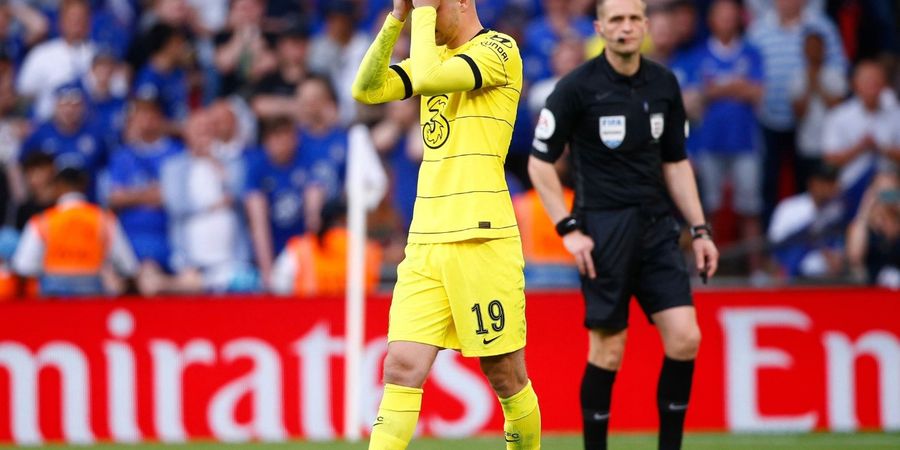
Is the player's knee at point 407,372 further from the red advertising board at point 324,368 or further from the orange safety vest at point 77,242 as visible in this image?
the orange safety vest at point 77,242

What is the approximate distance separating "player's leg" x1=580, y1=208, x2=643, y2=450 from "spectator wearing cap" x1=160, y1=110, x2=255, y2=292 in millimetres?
5578

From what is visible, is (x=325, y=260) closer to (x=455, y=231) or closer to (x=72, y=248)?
(x=72, y=248)

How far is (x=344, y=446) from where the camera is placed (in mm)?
9750

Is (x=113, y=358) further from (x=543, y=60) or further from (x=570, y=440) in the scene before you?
(x=543, y=60)

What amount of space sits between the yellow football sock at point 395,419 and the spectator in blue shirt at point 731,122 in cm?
695

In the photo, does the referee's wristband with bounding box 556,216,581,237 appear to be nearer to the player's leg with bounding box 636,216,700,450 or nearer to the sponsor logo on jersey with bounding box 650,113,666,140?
the player's leg with bounding box 636,216,700,450

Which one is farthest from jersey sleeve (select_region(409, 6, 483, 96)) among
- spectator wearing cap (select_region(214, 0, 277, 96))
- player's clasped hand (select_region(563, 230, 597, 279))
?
spectator wearing cap (select_region(214, 0, 277, 96))

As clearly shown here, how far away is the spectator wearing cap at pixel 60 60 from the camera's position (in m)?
14.3

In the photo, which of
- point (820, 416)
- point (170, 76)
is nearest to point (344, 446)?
point (820, 416)

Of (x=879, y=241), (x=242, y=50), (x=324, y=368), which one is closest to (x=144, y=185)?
(x=242, y=50)

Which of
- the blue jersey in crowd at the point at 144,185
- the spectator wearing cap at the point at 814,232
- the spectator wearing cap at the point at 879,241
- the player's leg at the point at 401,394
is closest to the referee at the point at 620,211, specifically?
the player's leg at the point at 401,394

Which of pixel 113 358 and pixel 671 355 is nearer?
pixel 671 355

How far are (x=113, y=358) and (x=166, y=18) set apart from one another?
4745mm

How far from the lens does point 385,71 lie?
6172 millimetres
